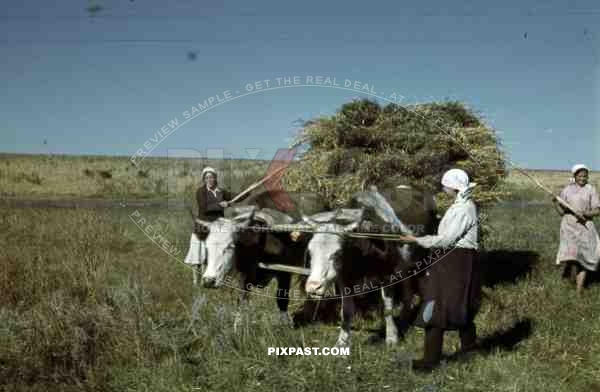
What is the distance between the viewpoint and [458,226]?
4.69 m

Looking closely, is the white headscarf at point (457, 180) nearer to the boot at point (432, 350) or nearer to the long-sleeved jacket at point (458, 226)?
the long-sleeved jacket at point (458, 226)

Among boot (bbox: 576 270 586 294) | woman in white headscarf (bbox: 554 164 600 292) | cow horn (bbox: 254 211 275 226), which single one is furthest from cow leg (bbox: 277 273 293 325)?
boot (bbox: 576 270 586 294)

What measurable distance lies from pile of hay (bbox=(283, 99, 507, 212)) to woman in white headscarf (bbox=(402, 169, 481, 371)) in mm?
2436

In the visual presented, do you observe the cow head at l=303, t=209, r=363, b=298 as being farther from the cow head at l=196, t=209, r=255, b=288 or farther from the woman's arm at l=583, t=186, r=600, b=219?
the woman's arm at l=583, t=186, r=600, b=219

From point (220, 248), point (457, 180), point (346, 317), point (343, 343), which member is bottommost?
point (343, 343)

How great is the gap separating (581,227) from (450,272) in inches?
190

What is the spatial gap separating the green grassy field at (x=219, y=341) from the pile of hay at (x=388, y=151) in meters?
1.93

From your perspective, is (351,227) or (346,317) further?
(346,317)

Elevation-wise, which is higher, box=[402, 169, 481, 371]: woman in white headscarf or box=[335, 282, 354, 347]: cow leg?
box=[402, 169, 481, 371]: woman in white headscarf

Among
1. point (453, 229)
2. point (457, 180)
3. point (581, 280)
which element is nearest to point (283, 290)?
point (453, 229)

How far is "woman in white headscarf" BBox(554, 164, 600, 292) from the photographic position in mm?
8258

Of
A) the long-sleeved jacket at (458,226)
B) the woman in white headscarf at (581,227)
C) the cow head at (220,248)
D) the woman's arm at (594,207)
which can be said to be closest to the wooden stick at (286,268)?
the cow head at (220,248)

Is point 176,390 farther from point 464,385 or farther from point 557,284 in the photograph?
point 557,284

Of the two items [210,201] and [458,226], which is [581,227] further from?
[210,201]
